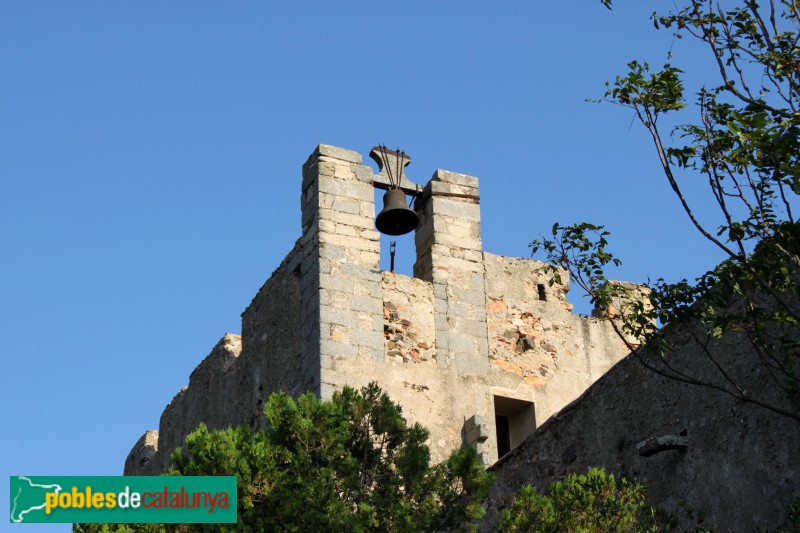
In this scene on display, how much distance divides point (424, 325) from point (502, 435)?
1619mm

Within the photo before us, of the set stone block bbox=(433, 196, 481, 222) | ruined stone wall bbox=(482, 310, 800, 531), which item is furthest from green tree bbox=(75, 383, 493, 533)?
stone block bbox=(433, 196, 481, 222)

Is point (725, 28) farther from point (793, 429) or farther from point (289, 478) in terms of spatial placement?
point (289, 478)

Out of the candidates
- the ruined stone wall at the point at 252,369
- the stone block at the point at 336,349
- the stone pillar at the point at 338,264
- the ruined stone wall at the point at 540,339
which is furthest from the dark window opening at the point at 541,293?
the ruined stone wall at the point at 252,369

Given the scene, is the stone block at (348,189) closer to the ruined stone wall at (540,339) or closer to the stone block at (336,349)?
the ruined stone wall at (540,339)

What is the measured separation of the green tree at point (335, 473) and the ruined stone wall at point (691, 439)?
52.2 inches

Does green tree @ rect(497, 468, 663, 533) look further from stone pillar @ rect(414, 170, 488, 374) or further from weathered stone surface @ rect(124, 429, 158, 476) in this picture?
weathered stone surface @ rect(124, 429, 158, 476)

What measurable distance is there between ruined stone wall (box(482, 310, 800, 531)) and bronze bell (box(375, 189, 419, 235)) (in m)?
3.85

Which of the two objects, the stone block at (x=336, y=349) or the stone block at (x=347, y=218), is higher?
the stone block at (x=347, y=218)

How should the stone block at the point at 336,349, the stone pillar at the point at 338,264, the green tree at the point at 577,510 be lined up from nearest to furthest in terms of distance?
the green tree at the point at 577,510 → the stone block at the point at 336,349 → the stone pillar at the point at 338,264

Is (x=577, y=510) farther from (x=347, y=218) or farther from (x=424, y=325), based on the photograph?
(x=347, y=218)

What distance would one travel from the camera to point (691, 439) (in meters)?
11.0

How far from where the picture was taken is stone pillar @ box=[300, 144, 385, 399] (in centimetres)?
1478

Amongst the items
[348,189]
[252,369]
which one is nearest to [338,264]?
[348,189]

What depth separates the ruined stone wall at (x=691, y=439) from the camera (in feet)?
33.2
